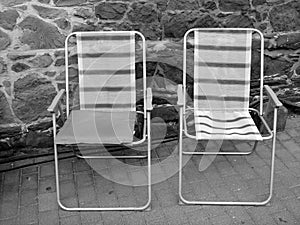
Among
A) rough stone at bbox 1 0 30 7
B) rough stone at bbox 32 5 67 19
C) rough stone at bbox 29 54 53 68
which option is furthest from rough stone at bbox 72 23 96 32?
rough stone at bbox 1 0 30 7

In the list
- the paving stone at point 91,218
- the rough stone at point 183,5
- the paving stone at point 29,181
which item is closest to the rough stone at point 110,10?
the rough stone at point 183,5

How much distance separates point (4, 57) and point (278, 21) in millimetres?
2192

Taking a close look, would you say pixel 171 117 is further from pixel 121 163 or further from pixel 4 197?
pixel 4 197

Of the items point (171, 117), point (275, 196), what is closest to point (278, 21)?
point (171, 117)

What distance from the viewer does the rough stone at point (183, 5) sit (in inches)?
139

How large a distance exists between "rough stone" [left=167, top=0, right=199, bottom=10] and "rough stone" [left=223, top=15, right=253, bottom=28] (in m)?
0.28

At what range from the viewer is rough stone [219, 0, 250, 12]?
364 cm

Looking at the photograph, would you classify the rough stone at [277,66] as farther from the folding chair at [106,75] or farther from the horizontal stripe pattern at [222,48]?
the folding chair at [106,75]

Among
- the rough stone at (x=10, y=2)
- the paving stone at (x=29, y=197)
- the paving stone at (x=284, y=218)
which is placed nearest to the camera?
the paving stone at (x=284, y=218)

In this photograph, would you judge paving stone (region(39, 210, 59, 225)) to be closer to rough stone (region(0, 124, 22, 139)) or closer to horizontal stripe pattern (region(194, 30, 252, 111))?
rough stone (region(0, 124, 22, 139))

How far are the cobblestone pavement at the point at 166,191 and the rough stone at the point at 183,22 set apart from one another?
3.06 feet

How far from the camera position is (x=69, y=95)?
3594 millimetres

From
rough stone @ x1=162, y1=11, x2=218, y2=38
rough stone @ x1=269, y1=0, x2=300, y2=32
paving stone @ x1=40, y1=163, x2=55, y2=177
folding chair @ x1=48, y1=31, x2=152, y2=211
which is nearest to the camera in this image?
folding chair @ x1=48, y1=31, x2=152, y2=211

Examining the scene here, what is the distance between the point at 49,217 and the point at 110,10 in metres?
1.55
